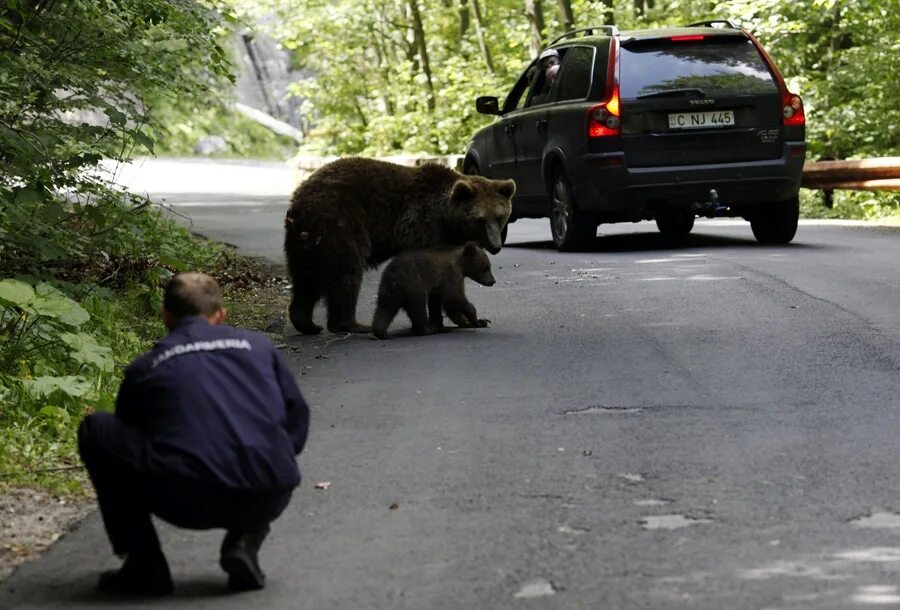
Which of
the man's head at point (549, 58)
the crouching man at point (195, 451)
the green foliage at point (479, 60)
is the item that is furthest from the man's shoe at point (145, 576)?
the green foliage at point (479, 60)

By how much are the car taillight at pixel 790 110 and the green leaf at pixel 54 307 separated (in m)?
8.62

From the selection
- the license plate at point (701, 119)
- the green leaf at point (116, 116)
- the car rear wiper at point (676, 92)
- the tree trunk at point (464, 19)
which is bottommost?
the license plate at point (701, 119)

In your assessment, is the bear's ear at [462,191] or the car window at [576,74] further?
the car window at [576,74]

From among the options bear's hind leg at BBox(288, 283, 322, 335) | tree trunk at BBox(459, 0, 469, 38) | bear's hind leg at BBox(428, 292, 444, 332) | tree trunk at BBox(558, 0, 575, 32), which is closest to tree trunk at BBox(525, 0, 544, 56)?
tree trunk at BBox(558, 0, 575, 32)

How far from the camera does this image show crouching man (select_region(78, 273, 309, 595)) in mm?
4809

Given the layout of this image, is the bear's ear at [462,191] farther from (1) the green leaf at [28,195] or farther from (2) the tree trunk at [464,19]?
(2) the tree trunk at [464,19]

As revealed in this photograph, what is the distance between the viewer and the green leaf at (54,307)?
29.1ft

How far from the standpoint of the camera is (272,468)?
16.0 feet

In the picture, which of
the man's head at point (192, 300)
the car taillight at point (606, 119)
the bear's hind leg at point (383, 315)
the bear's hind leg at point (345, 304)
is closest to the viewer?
the man's head at point (192, 300)

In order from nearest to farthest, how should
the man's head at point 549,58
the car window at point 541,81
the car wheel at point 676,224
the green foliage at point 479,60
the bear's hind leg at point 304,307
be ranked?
the bear's hind leg at point 304,307
the car window at point 541,81
the man's head at point 549,58
the car wheel at point 676,224
the green foliage at point 479,60

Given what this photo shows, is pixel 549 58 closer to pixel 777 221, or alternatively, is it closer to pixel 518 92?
pixel 518 92

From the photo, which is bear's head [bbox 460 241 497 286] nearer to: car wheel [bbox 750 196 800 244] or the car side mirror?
car wheel [bbox 750 196 800 244]

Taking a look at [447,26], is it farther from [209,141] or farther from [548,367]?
[548,367]

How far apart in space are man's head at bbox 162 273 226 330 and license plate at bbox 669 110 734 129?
10579mm
